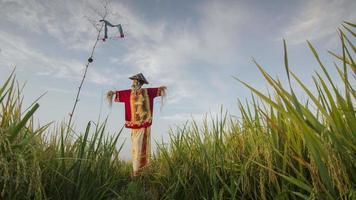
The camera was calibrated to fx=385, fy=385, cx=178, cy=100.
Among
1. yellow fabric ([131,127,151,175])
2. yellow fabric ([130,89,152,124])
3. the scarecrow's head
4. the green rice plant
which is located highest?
the scarecrow's head

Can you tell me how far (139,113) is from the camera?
7418 mm

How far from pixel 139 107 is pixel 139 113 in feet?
Result: 0.38

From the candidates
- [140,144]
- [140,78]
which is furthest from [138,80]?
[140,144]

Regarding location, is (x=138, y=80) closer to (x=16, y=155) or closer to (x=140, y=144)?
(x=140, y=144)

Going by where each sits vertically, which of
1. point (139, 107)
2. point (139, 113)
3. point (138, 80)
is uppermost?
point (138, 80)

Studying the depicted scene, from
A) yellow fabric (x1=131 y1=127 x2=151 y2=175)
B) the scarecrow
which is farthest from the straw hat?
yellow fabric (x1=131 y1=127 x2=151 y2=175)

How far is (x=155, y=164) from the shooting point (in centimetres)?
437

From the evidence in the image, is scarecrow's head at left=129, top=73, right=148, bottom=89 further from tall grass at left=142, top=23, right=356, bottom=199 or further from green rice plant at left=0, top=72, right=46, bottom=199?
green rice plant at left=0, top=72, right=46, bottom=199

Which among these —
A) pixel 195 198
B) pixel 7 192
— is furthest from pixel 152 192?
pixel 7 192

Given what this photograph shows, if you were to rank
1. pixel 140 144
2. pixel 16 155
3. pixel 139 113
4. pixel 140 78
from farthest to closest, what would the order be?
pixel 140 78 → pixel 139 113 → pixel 140 144 → pixel 16 155

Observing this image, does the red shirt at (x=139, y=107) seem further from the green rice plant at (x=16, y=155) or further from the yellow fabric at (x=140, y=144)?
the green rice plant at (x=16, y=155)

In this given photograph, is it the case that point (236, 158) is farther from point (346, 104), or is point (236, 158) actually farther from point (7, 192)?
point (7, 192)

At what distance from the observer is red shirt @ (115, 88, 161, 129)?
739cm

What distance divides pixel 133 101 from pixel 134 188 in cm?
435
